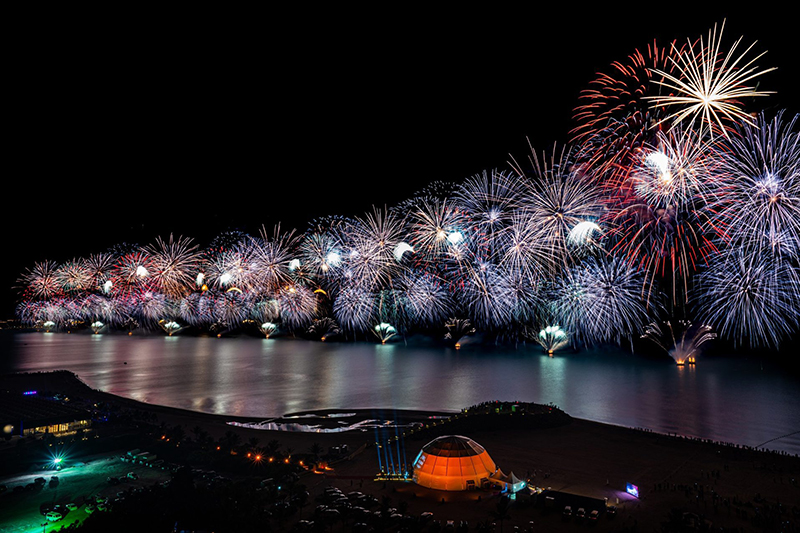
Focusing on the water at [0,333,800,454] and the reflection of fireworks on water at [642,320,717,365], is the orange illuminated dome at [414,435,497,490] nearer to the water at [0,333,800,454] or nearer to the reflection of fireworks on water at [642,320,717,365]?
the water at [0,333,800,454]

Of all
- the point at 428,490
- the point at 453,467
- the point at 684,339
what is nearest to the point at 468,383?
the point at 684,339

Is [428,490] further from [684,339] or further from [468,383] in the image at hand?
[684,339]

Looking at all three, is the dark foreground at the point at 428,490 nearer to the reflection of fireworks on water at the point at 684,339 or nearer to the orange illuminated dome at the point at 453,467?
the orange illuminated dome at the point at 453,467

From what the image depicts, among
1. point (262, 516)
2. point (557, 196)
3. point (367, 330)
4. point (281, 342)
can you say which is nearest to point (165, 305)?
point (281, 342)

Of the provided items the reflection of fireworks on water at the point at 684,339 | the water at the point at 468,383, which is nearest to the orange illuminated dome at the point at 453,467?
the water at the point at 468,383

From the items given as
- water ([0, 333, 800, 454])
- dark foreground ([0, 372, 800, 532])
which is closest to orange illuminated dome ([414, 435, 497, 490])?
dark foreground ([0, 372, 800, 532])

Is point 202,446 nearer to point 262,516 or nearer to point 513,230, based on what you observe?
point 262,516
